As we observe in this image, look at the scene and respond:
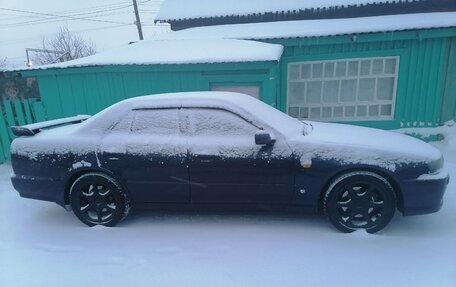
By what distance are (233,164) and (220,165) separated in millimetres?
144

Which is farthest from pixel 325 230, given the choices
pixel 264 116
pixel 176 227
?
pixel 176 227

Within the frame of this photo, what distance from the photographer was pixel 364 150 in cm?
309

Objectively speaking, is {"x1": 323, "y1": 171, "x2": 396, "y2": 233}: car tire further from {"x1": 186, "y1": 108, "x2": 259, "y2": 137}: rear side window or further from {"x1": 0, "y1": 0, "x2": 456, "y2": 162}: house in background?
{"x1": 0, "y1": 0, "x2": 456, "y2": 162}: house in background

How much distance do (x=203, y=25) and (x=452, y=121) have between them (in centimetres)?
813

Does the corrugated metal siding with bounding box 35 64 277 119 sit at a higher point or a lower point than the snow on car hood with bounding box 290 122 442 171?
higher

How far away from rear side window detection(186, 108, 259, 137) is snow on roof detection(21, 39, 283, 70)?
9.66 ft

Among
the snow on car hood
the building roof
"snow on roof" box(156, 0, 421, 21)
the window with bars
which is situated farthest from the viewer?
"snow on roof" box(156, 0, 421, 21)

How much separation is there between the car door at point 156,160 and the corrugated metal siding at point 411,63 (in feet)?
16.7

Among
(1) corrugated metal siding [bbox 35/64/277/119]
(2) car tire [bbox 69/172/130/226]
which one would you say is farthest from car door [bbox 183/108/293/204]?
(1) corrugated metal siding [bbox 35/64/277/119]

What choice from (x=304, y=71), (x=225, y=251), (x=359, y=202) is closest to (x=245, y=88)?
(x=304, y=71)

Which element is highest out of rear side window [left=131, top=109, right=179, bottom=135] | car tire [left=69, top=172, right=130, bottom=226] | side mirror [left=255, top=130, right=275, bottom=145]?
rear side window [left=131, top=109, right=179, bottom=135]

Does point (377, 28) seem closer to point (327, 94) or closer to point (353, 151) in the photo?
point (327, 94)

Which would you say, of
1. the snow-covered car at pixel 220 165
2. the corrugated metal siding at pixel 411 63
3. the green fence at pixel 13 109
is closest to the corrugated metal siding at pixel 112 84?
the green fence at pixel 13 109

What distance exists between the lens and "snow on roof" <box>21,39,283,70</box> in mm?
6246
